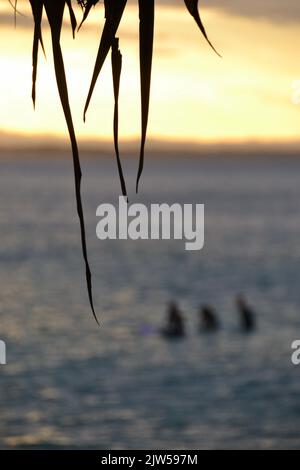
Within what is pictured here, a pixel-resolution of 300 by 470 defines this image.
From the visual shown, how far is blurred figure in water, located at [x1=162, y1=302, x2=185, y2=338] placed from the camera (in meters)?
53.8

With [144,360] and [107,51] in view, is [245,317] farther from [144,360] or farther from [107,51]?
[107,51]

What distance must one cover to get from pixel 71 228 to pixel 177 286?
49.3 metres

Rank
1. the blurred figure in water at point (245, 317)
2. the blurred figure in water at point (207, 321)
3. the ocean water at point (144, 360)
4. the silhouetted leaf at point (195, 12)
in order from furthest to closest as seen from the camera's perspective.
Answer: the blurred figure in water at point (207, 321) < the blurred figure in water at point (245, 317) < the ocean water at point (144, 360) < the silhouetted leaf at point (195, 12)

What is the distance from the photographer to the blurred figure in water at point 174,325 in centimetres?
5376

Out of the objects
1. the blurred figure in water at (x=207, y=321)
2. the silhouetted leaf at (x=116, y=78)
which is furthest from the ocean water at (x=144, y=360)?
the silhouetted leaf at (x=116, y=78)

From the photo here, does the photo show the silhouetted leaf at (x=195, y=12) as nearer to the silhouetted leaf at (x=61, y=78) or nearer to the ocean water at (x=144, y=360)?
the silhouetted leaf at (x=61, y=78)

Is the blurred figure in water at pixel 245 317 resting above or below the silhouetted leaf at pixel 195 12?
above

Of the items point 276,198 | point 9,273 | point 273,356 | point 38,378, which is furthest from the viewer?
point 276,198

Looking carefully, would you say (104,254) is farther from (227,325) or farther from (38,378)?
(38,378)

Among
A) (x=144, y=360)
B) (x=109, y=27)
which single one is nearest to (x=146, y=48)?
(x=109, y=27)

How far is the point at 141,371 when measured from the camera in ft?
166

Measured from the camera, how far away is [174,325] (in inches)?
2143

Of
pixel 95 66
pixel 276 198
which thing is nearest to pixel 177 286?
pixel 95 66

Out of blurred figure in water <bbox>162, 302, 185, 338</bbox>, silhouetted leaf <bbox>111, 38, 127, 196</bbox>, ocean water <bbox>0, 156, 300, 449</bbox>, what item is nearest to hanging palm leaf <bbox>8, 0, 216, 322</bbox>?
silhouetted leaf <bbox>111, 38, 127, 196</bbox>
